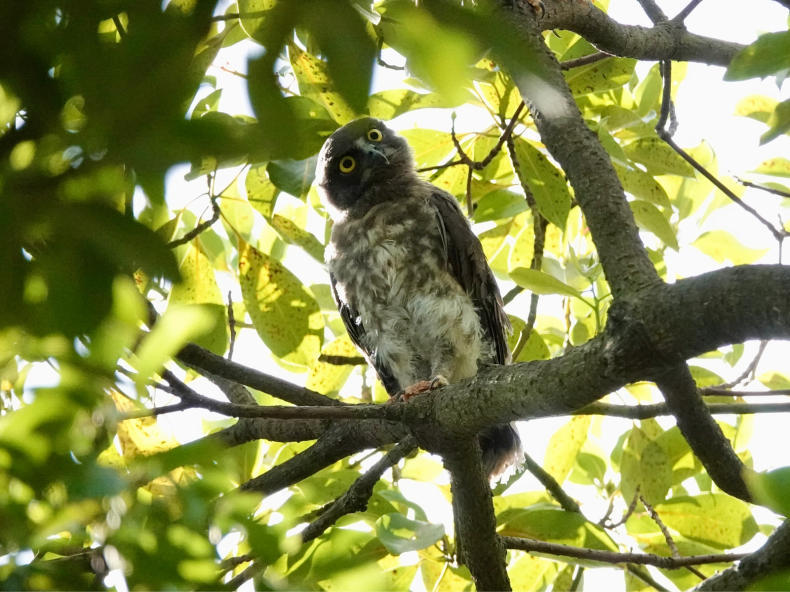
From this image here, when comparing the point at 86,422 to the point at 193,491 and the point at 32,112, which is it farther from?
the point at 32,112

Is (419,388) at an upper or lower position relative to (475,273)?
lower

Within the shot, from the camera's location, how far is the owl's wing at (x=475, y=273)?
14.3 ft

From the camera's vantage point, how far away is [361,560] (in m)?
1.01

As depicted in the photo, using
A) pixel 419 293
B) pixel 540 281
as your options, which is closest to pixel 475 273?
pixel 419 293

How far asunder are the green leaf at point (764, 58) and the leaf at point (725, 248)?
7.90ft

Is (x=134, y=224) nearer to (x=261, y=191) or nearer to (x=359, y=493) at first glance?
(x=359, y=493)

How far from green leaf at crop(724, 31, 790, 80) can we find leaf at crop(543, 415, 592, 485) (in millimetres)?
2345

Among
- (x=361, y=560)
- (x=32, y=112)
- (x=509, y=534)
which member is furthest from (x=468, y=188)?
(x=32, y=112)

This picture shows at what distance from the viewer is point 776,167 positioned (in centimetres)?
340

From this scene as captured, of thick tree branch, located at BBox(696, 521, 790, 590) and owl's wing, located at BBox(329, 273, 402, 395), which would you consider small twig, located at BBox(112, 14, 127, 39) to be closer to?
thick tree branch, located at BBox(696, 521, 790, 590)

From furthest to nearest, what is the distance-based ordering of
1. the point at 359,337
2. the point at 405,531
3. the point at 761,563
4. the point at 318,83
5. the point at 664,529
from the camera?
the point at 359,337 < the point at 664,529 < the point at 405,531 < the point at 761,563 < the point at 318,83

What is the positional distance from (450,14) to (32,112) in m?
0.34

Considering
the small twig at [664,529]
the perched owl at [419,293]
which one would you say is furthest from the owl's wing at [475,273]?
the small twig at [664,529]

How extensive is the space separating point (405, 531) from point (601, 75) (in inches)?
72.3
